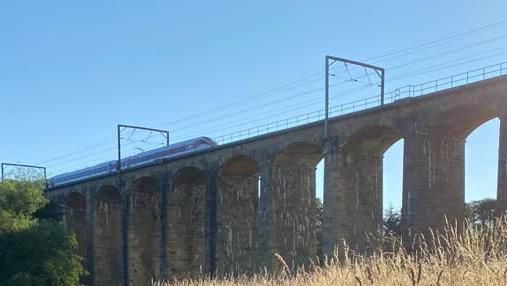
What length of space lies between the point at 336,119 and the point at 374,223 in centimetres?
590

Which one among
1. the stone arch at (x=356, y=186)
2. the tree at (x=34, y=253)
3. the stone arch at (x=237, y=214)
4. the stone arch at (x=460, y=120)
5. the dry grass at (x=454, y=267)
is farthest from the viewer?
the stone arch at (x=237, y=214)

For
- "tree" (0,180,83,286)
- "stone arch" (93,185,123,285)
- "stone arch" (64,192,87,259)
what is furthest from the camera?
"stone arch" (64,192,87,259)

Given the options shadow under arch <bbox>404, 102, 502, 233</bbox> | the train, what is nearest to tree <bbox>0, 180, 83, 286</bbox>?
the train

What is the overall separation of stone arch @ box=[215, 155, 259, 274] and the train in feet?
9.93

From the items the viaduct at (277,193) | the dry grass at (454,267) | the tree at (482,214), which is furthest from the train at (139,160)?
the dry grass at (454,267)

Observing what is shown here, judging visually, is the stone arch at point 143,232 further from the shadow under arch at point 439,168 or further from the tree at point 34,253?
the shadow under arch at point 439,168

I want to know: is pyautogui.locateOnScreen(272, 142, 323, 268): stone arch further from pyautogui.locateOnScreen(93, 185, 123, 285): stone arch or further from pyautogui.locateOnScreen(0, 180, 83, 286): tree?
pyautogui.locateOnScreen(93, 185, 123, 285): stone arch

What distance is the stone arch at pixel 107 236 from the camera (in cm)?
5362

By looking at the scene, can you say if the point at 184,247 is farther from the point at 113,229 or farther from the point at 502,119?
the point at 502,119

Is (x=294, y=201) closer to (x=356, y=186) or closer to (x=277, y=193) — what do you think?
(x=277, y=193)

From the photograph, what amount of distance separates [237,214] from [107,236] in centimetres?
1624

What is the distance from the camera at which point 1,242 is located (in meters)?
33.2

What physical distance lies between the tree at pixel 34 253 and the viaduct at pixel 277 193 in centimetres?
969

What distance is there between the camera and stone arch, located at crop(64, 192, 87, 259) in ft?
188
